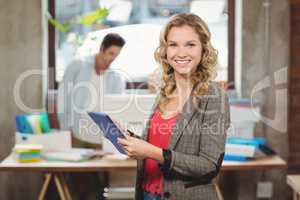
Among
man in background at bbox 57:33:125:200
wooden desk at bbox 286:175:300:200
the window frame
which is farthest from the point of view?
the window frame

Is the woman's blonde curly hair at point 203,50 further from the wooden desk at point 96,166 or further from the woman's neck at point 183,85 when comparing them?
the wooden desk at point 96,166

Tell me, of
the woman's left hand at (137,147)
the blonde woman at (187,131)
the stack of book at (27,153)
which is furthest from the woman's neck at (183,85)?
the stack of book at (27,153)

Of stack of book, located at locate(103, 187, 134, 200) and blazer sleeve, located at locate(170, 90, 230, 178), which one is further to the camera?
stack of book, located at locate(103, 187, 134, 200)

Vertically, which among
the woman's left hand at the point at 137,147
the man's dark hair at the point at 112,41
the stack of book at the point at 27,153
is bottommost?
the stack of book at the point at 27,153

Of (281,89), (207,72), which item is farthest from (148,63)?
(207,72)

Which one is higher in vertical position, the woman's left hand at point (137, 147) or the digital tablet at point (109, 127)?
the digital tablet at point (109, 127)

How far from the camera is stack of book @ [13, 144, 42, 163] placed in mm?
2926

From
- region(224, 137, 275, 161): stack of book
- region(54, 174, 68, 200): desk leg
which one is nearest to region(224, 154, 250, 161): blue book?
region(224, 137, 275, 161): stack of book

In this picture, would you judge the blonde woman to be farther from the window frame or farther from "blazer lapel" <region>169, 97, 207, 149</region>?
the window frame

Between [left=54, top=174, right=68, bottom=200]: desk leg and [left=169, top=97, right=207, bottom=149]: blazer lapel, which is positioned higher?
[left=169, top=97, right=207, bottom=149]: blazer lapel

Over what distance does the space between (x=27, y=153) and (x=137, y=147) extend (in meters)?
1.54

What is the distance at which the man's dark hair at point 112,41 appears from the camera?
3469 mm

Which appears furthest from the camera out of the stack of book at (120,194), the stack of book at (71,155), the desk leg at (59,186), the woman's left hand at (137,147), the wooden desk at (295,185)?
the stack of book at (120,194)

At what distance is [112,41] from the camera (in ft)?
11.4
